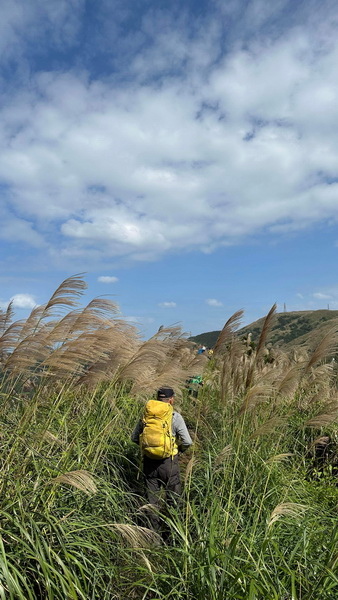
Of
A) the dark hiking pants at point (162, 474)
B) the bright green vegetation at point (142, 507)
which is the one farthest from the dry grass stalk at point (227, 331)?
the dark hiking pants at point (162, 474)

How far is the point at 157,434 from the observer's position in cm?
590

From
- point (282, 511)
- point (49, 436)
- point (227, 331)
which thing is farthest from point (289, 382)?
point (282, 511)

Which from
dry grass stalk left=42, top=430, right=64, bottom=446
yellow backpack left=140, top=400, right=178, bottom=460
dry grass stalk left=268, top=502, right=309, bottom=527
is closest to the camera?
dry grass stalk left=268, top=502, right=309, bottom=527

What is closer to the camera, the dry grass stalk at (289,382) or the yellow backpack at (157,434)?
the yellow backpack at (157,434)

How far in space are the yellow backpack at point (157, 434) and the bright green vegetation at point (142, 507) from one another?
320 millimetres

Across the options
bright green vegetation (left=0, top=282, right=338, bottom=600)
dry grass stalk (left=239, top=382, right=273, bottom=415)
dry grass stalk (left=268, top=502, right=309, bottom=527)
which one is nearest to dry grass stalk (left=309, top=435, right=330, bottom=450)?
bright green vegetation (left=0, top=282, right=338, bottom=600)

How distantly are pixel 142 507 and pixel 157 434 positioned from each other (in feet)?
5.99

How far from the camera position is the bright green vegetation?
338cm

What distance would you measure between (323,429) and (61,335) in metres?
5.17

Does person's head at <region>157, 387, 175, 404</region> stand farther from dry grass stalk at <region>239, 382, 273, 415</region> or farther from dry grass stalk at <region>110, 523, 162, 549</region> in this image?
dry grass stalk at <region>110, 523, 162, 549</region>

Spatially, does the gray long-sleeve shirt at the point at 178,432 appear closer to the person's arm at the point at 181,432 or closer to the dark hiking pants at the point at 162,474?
the person's arm at the point at 181,432

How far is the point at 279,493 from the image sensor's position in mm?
5316

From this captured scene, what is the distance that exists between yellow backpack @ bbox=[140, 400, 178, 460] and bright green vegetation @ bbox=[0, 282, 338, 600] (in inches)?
12.6

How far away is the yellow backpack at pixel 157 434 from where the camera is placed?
5871mm
